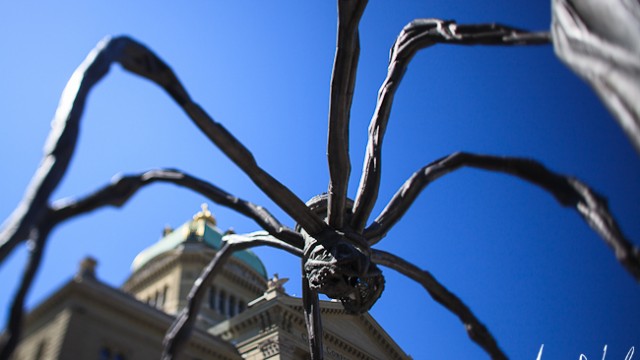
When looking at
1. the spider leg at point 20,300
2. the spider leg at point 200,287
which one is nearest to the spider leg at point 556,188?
the spider leg at point 200,287

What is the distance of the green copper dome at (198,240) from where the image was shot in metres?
52.6

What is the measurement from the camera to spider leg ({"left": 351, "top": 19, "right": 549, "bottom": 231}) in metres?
5.21

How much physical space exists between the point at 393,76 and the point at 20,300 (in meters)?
4.28

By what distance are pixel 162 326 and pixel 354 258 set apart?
14.4m

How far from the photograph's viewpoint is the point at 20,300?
3.03 m

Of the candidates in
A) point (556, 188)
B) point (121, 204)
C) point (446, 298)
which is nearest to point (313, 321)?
point (446, 298)

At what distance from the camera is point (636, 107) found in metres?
2.45

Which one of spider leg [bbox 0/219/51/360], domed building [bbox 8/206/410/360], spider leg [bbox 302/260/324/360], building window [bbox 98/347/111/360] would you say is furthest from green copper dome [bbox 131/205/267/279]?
spider leg [bbox 0/219/51/360]

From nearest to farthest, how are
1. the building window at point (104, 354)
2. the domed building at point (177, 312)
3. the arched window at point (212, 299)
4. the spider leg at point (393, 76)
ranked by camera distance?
the spider leg at point (393, 76)
the domed building at point (177, 312)
the building window at point (104, 354)
the arched window at point (212, 299)

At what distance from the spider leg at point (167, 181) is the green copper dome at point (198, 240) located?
46.1 meters

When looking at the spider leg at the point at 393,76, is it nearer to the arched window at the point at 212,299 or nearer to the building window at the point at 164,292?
the arched window at the point at 212,299

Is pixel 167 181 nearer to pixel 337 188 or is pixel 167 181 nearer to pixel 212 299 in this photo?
pixel 337 188

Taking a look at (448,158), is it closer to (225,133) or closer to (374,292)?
(374,292)

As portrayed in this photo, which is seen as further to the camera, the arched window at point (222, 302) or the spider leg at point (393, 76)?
the arched window at point (222, 302)
